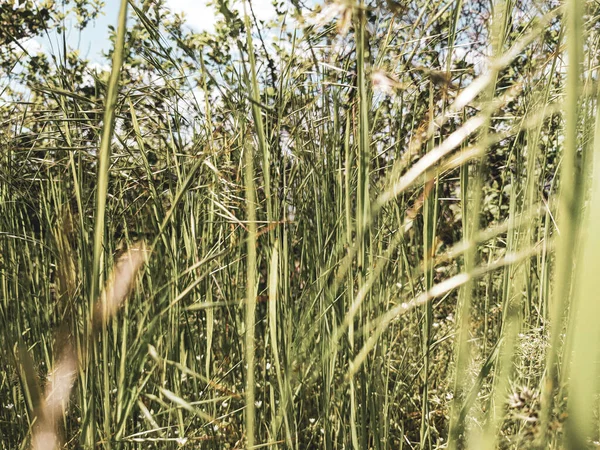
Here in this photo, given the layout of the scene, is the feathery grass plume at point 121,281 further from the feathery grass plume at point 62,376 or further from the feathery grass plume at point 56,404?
the feathery grass plume at point 56,404

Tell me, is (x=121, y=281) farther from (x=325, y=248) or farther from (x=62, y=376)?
(x=325, y=248)

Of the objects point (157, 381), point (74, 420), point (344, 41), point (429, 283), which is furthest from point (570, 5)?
point (74, 420)

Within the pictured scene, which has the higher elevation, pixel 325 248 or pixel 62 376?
pixel 325 248

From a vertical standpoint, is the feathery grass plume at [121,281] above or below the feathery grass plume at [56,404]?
above

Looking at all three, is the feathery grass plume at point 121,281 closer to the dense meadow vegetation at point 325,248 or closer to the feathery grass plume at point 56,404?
the dense meadow vegetation at point 325,248

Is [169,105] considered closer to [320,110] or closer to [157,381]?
[320,110]

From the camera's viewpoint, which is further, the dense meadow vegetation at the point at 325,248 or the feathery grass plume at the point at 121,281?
the feathery grass plume at the point at 121,281

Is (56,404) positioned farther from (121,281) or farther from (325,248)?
(325,248)

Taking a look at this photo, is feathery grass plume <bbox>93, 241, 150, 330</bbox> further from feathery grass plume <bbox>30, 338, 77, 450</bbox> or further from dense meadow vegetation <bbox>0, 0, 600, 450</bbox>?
feathery grass plume <bbox>30, 338, 77, 450</bbox>

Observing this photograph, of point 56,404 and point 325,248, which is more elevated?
point 325,248

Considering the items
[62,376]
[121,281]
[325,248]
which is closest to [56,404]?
[62,376]

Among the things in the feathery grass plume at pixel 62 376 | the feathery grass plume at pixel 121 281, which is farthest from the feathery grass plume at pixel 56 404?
the feathery grass plume at pixel 121 281

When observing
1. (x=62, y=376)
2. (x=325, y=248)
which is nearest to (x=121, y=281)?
(x=62, y=376)

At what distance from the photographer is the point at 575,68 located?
0.96 ft
